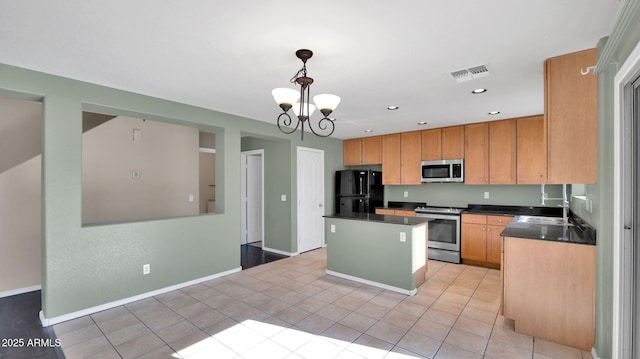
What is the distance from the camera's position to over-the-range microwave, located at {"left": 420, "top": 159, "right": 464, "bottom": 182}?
498 cm

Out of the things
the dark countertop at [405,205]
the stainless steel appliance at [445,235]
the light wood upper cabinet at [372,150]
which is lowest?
the stainless steel appliance at [445,235]

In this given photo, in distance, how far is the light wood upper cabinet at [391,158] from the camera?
5744mm

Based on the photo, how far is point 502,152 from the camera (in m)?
4.61

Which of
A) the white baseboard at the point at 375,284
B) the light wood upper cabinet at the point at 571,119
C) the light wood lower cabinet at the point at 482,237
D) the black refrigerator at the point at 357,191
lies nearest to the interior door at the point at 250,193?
the black refrigerator at the point at 357,191

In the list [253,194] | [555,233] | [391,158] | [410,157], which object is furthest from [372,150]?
[555,233]

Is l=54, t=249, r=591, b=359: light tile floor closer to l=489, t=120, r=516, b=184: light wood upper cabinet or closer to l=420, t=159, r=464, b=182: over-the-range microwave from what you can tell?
l=489, t=120, r=516, b=184: light wood upper cabinet

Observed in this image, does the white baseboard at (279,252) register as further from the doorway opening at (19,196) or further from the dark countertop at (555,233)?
the dark countertop at (555,233)

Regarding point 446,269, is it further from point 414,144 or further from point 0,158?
point 0,158

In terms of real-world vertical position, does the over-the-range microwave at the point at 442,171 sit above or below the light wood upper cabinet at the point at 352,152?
below

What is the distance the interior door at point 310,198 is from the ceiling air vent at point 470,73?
3.23 meters

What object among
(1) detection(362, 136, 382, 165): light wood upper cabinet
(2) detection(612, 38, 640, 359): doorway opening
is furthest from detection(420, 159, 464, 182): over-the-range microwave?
(2) detection(612, 38, 640, 359): doorway opening

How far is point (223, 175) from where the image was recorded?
13.6 feet

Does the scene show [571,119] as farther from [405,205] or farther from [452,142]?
[405,205]

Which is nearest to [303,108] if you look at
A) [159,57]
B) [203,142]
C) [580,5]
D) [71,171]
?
[159,57]
